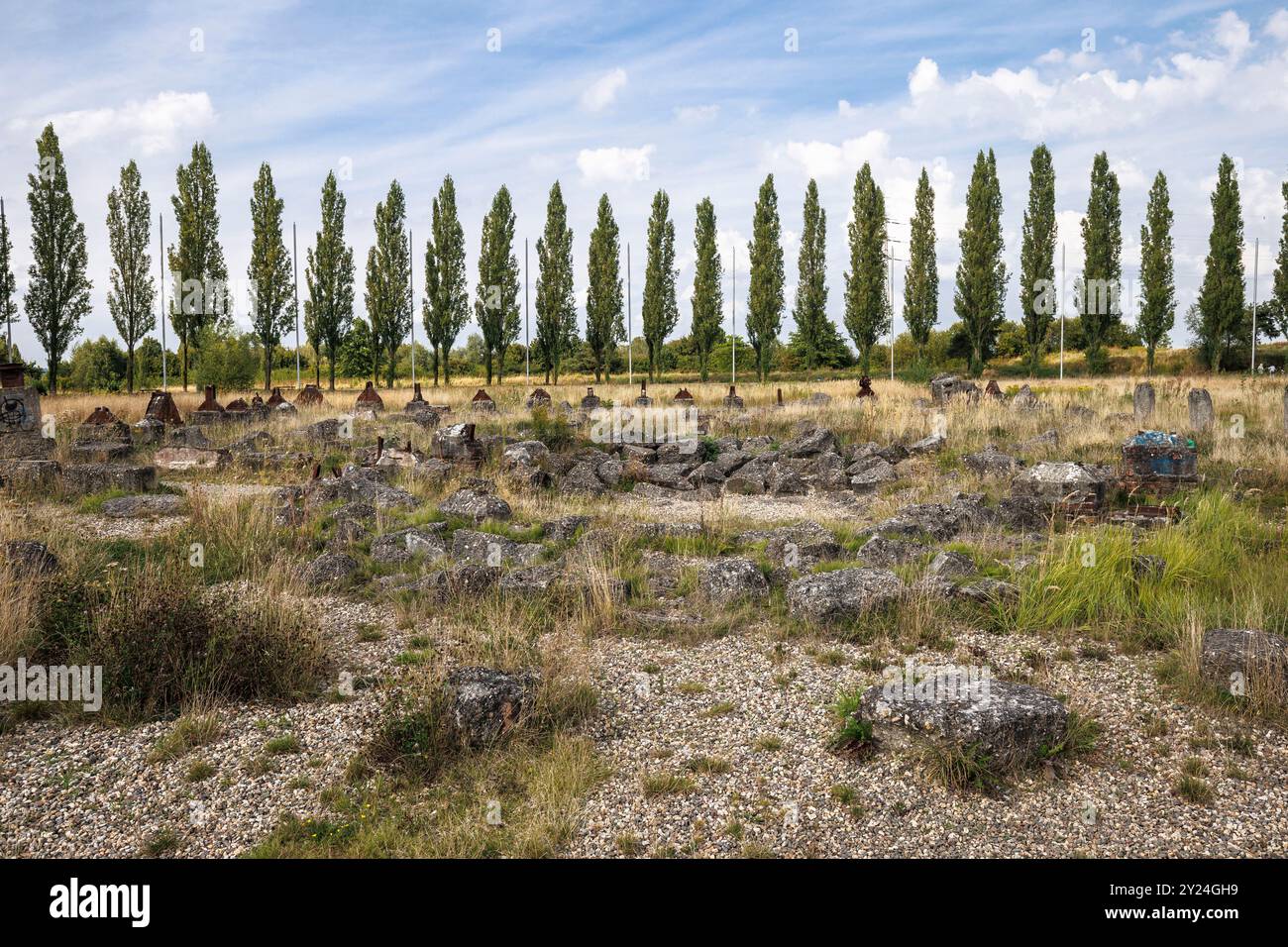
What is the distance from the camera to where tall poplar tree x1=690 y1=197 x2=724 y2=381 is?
147 feet

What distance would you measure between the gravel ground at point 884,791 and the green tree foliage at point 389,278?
130ft

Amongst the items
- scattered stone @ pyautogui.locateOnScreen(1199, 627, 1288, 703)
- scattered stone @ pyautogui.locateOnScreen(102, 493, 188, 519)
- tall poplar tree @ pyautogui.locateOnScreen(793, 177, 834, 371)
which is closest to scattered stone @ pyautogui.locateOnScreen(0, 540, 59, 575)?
scattered stone @ pyautogui.locateOnScreen(102, 493, 188, 519)

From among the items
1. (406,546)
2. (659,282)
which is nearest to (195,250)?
(659,282)

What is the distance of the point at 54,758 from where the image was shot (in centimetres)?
486

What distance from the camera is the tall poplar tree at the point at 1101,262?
4034 centimetres

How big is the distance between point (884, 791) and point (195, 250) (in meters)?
41.2

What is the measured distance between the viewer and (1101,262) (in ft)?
135

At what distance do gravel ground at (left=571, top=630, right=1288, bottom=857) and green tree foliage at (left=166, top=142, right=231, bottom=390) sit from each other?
124ft

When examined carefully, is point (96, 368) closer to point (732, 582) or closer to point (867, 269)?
point (867, 269)

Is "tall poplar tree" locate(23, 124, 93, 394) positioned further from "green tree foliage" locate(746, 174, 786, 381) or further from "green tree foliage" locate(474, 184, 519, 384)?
"green tree foliage" locate(746, 174, 786, 381)

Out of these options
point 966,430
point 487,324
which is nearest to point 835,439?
point 966,430

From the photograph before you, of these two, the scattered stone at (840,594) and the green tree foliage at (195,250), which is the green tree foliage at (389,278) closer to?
the green tree foliage at (195,250)

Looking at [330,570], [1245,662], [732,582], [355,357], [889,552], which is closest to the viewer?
[1245,662]

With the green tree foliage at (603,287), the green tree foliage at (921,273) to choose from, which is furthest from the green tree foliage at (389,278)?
the green tree foliage at (921,273)
